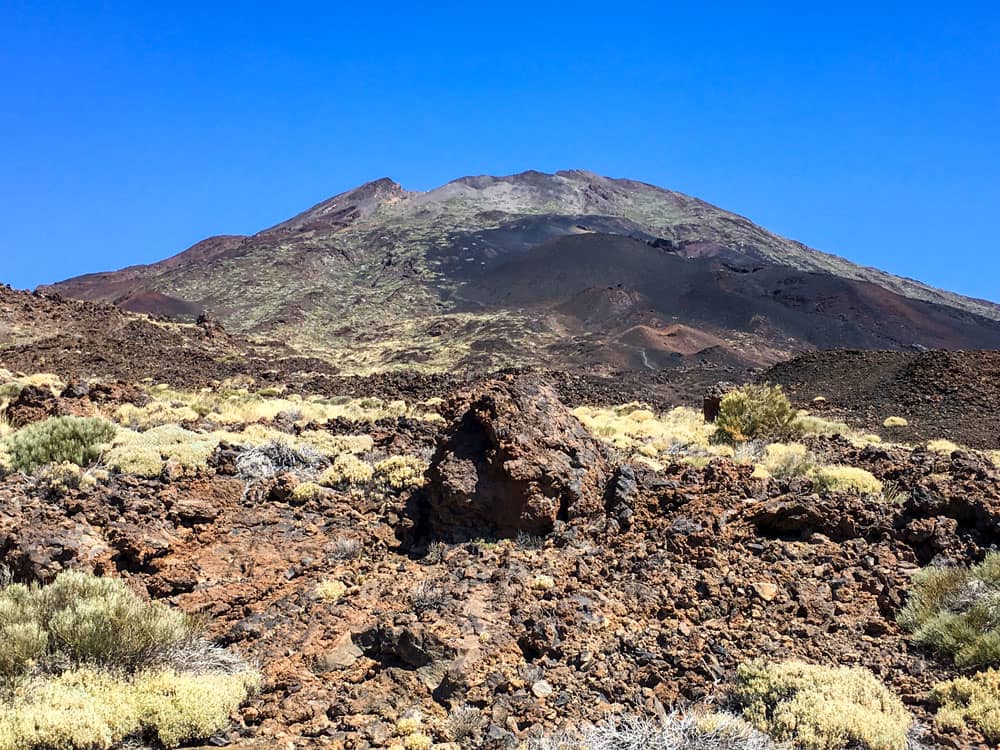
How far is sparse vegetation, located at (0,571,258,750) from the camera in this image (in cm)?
381

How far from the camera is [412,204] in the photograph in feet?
352

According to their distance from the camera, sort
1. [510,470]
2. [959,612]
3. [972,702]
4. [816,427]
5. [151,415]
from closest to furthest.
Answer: [972,702], [959,612], [510,470], [151,415], [816,427]

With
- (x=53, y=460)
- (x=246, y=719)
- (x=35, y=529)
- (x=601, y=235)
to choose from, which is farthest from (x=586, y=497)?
(x=601, y=235)

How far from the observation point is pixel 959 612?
200 inches

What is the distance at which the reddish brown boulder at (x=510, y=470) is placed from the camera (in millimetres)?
6988

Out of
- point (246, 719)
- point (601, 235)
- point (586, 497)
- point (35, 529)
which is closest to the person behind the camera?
point (246, 719)

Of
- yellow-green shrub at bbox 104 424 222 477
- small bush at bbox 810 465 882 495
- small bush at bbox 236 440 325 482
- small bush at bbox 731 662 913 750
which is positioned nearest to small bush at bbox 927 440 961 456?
small bush at bbox 810 465 882 495

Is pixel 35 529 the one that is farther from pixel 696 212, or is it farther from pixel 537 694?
pixel 696 212

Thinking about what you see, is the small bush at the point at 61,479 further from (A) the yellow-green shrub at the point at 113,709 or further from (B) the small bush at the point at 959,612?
(B) the small bush at the point at 959,612

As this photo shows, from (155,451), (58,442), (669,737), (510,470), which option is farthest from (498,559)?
(58,442)

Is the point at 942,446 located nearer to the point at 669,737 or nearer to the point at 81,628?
the point at 669,737

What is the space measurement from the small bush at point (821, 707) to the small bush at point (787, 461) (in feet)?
13.1

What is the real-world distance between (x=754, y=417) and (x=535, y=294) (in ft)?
171

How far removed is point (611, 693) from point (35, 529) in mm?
4932
